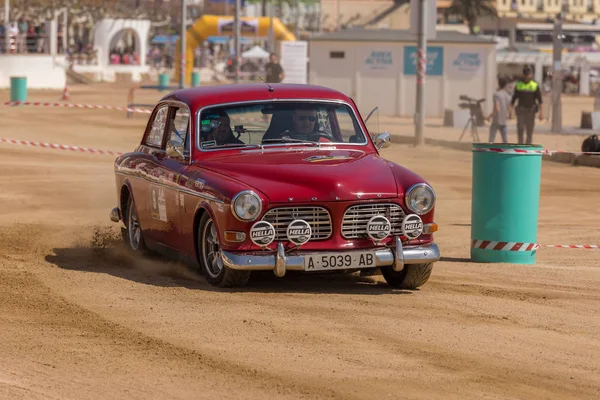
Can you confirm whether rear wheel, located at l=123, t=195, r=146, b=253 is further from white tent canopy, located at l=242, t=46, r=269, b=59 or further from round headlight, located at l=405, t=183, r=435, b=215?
white tent canopy, located at l=242, t=46, r=269, b=59

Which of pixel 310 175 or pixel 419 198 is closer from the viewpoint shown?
pixel 310 175

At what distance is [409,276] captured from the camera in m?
10.1

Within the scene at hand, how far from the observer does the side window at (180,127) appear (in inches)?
433

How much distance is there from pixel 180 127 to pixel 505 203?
296 cm

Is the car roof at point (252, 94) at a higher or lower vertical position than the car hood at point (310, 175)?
higher

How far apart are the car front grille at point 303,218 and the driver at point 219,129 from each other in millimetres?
1309

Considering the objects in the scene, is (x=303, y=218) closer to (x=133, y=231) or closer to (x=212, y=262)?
(x=212, y=262)

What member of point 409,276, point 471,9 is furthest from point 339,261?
point 471,9

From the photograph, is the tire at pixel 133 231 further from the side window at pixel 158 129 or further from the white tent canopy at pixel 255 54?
the white tent canopy at pixel 255 54

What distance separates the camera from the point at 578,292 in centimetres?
1030

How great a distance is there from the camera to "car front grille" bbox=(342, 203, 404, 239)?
9727 millimetres

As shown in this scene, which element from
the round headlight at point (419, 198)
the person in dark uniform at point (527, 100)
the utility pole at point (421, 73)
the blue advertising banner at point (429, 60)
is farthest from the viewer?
the blue advertising banner at point (429, 60)

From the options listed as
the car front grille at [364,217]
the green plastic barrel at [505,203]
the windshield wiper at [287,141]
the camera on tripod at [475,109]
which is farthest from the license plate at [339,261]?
the camera on tripod at [475,109]

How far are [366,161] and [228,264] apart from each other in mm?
1462
